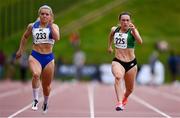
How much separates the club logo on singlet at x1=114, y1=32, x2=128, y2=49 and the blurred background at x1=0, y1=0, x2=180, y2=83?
119 feet

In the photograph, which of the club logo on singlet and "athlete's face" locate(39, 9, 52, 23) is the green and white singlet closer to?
the club logo on singlet

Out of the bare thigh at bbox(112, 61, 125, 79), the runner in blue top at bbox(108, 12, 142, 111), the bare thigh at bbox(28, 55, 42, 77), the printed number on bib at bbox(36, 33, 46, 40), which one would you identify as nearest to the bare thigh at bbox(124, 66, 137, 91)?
the runner in blue top at bbox(108, 12, 142, 111)

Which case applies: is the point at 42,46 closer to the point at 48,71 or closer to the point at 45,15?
the point at 48,71

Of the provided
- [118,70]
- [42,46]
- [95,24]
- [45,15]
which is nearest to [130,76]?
[118,70]

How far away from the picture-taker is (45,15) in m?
14.8

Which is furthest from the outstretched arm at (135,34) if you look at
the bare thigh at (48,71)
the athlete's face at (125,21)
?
the bare thigh at (48,71)

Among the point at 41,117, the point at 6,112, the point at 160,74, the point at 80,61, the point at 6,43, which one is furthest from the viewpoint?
the point at 6,43

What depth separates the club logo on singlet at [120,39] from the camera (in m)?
15.6

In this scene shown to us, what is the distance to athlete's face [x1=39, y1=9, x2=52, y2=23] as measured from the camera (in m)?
14.6

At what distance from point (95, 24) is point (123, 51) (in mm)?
63371

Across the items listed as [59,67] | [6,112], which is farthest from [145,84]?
[6,112]

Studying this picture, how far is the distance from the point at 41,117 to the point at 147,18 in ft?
211

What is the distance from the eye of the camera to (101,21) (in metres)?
79.6

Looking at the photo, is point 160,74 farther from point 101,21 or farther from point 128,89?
point 101,21
